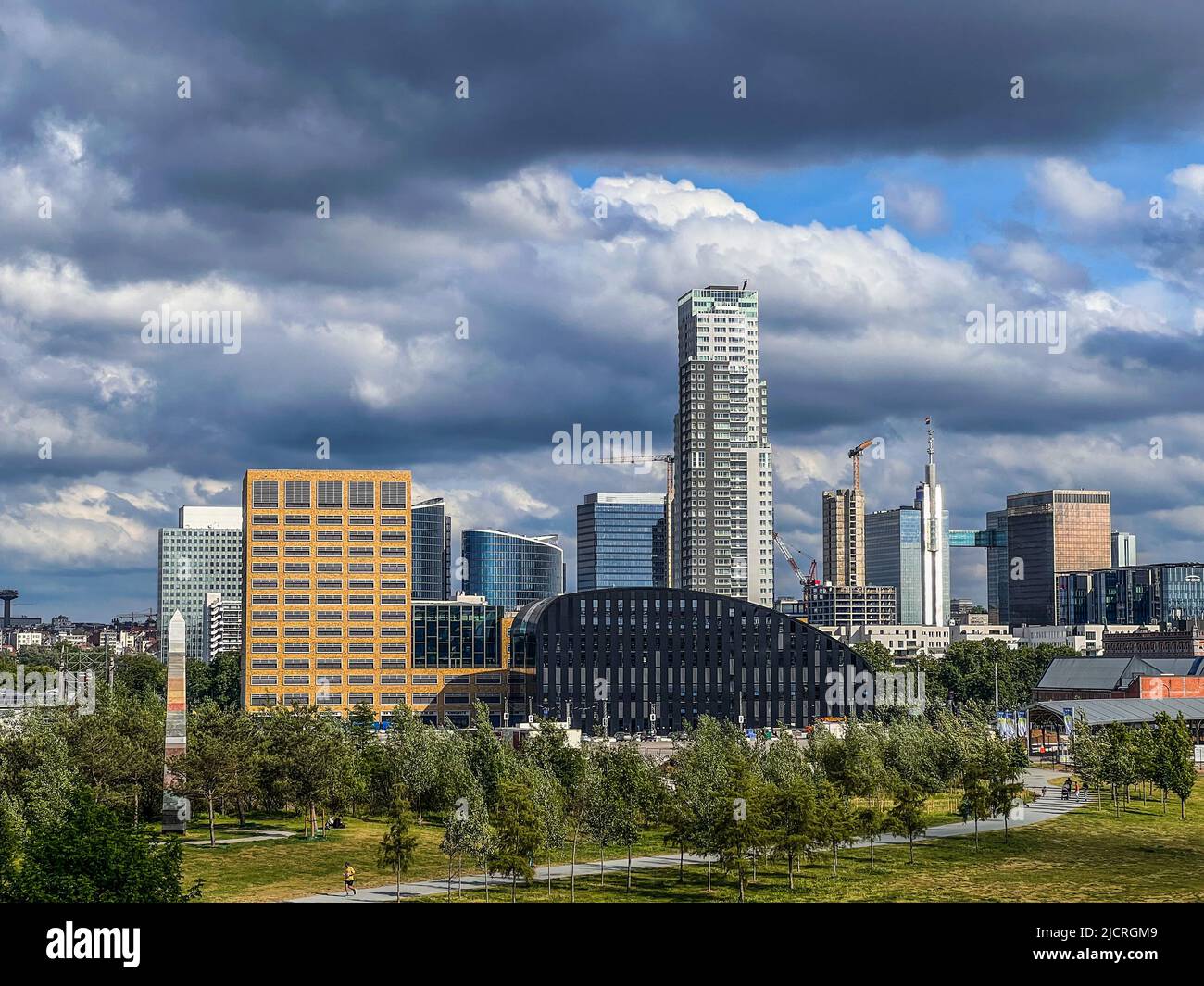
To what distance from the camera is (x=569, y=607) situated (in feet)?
A: 575

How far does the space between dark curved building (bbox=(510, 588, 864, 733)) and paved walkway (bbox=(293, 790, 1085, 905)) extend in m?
76.5

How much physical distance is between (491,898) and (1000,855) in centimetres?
2854

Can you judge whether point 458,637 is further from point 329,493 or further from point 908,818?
point 908,818

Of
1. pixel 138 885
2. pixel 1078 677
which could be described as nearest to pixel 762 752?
pixel 138 885

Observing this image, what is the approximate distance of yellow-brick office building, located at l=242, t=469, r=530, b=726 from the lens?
188m

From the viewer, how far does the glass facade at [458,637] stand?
189375mm

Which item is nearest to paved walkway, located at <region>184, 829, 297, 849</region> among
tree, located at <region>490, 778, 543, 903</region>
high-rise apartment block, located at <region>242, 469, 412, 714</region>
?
tree, located at <region>490, 778, 543, 903</region>

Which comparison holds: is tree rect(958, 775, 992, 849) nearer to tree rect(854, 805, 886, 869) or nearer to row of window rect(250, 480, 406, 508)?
tree rect(854, 805, 886, 869)

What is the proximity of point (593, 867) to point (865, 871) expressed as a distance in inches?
536

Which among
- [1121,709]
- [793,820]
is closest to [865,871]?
[793,820]

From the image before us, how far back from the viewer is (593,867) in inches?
2709

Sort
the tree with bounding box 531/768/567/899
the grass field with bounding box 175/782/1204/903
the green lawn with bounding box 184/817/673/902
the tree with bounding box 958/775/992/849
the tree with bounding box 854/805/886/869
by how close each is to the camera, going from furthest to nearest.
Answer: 1. the tree with bounding box 958/775/992/849
2. the tree with bounding box 854/805/886/869
3. the tree with bounding box 531/768/567/899
4. the green lawn with bounding box 184/817/673/902
5. the grass field with bounding box 175/782/1204/903

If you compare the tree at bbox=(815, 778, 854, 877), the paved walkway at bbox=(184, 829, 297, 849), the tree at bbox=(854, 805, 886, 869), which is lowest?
the paved walkway at bbox=(184, 829, 297, 849)
